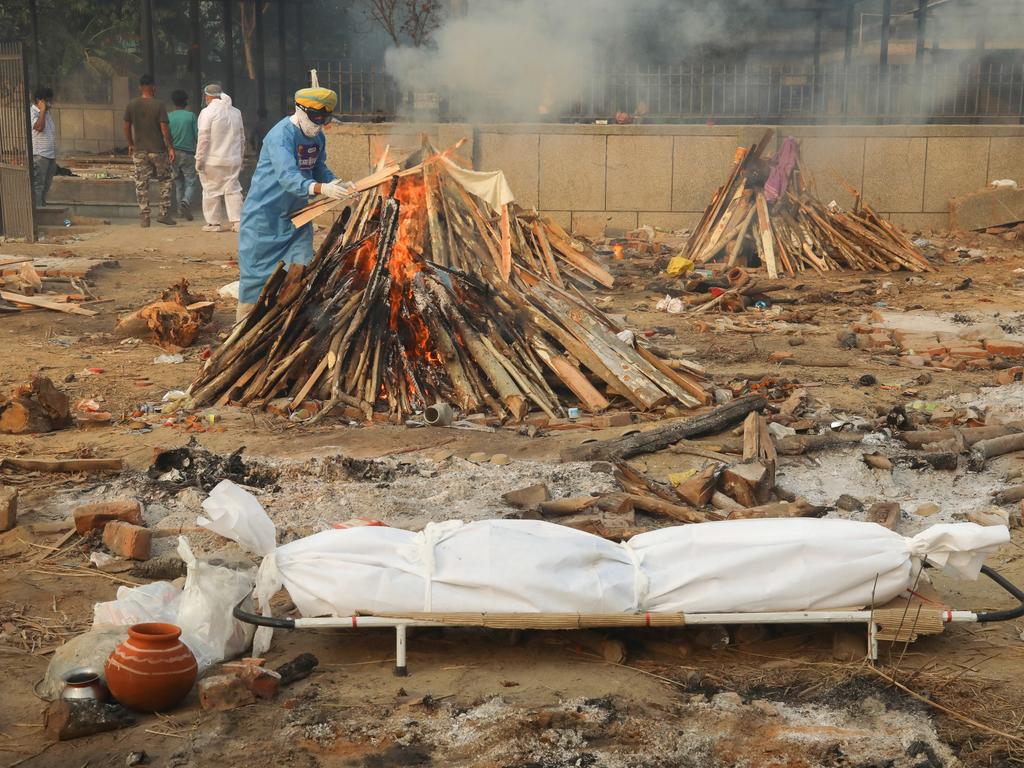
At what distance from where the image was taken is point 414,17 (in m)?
17.4

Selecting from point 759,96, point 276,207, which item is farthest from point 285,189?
point 759,96

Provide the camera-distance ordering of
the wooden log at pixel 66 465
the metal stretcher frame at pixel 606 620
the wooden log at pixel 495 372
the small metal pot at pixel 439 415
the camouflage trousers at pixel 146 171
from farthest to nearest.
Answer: the camouflage trousers at pixel 146 171
the wooden log at pixel 495 372
the small metal pot at pixel 439 415
the wooden log at pixel 66 465
the metal stretcher frame at pixel 606 620

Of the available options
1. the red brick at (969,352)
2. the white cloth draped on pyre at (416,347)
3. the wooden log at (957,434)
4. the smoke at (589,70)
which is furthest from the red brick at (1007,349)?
the smoke at (589,70)

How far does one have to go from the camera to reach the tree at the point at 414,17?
56.9 ft

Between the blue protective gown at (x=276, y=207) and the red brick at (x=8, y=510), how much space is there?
378 centimetres

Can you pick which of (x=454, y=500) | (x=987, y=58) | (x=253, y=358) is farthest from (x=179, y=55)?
(x=454, y=500)

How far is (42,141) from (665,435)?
12930 millimetres

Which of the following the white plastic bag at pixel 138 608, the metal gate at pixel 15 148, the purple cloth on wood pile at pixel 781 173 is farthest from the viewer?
the metal gate at pixel 15 148

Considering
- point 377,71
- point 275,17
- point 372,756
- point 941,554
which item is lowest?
point 372,756

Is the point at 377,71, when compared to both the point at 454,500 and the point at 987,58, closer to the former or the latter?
the point at 987,58

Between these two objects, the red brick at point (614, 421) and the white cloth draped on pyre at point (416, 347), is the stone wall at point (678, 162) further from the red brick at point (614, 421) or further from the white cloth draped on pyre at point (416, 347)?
the red brick at point (614, 421)

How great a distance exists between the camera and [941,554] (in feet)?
13.7

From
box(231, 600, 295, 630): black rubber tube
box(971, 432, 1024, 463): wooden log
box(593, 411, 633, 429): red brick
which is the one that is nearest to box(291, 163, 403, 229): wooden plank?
box(593, 411, 633, 429): red brick

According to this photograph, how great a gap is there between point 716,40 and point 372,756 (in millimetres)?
19612
